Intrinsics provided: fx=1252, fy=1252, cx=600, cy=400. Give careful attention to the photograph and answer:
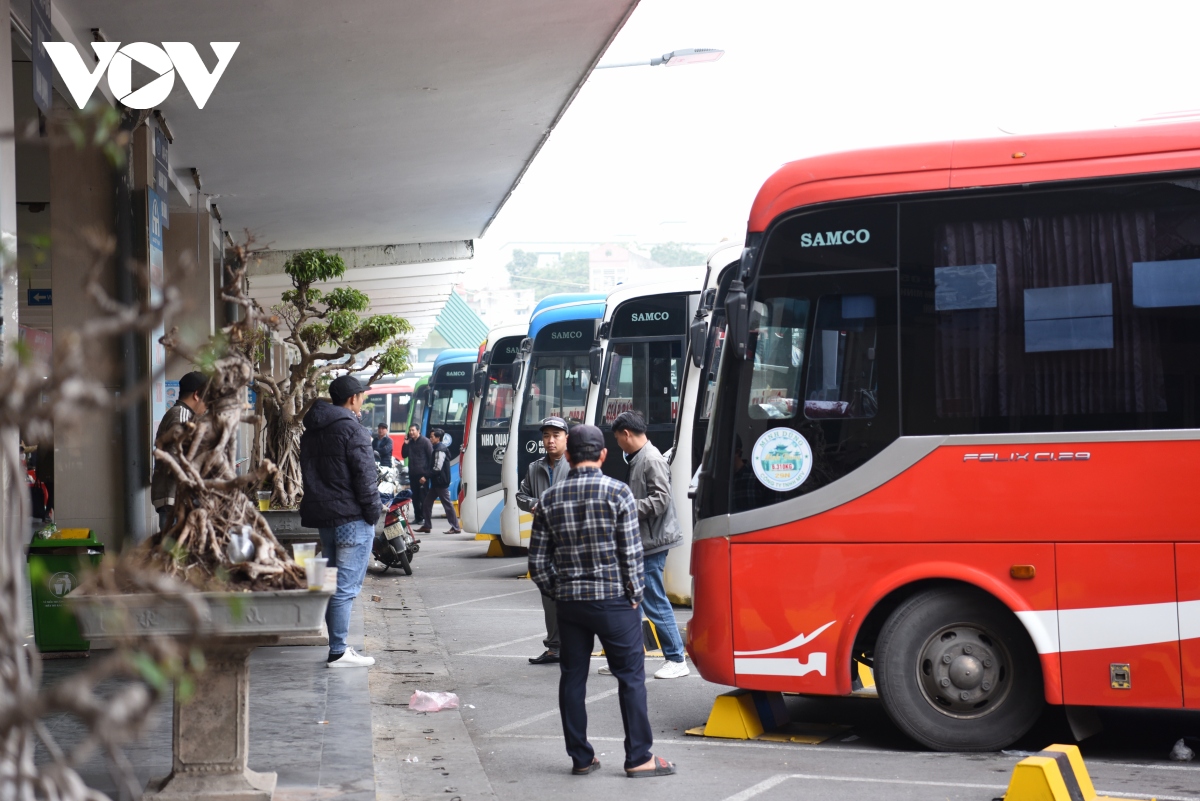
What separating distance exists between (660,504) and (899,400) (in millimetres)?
2185

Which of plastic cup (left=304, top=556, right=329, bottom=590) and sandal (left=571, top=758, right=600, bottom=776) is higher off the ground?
plastic cup (left=304, top=556, right=329, bottom=590)

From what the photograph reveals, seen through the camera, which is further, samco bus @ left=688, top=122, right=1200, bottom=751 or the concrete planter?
samco bus @ left=688, top=122, right=1200, bottom=751

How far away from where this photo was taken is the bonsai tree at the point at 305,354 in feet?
44.5

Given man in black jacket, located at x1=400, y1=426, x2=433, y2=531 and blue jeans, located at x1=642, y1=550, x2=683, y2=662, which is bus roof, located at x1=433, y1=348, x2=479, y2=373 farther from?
blue jeans, located at x1=642, y1=550, x2=683, y2=662

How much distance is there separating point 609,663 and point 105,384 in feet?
19.9

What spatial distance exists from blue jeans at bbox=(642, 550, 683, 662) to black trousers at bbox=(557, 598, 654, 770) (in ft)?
7.56

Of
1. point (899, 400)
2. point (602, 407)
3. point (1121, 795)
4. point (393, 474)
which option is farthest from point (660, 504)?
point (393, 474)

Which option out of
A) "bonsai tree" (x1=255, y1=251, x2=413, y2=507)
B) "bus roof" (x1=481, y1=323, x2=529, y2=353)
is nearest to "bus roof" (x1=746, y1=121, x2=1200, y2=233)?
"bonsai tree" (x1=255, y1=251, x2=413, y2=507)

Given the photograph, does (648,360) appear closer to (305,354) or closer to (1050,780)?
(305,354)

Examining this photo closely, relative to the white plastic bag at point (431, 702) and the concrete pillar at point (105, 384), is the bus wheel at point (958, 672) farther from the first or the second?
the concrete pillar at point (105, 384)

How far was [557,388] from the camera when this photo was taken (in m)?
17.6

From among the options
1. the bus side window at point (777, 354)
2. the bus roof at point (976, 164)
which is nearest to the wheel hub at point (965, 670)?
the bus side window at point (777, 354)

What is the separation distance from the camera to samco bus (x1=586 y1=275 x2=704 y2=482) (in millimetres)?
14352

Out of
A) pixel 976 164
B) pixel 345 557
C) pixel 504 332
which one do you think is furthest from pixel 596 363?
pixel 976 164
